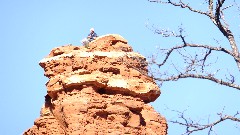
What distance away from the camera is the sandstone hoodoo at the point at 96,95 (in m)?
18.8

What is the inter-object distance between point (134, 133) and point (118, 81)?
293 centimetres

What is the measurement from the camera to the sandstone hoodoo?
1877 centimetres

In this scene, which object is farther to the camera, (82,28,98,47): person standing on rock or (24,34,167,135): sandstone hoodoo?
(82,28,98,47): person standing on rock

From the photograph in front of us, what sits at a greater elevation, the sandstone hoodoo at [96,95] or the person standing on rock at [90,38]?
the person standing on rock at [90,38]

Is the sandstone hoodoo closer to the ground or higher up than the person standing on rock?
closer to the ground

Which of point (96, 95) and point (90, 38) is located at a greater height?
point (90, 38)

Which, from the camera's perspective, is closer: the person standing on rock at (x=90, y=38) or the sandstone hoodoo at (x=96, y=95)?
the sandstone hoodoo at (x=96, y=95)

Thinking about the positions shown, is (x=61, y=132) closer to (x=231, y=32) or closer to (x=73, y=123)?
(x=73, y=123)

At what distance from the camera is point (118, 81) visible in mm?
20391

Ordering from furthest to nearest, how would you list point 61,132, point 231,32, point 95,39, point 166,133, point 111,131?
point 95,39
point 166,133
point 61,132
point 111,131
point 231,32

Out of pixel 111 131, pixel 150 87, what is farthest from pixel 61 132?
pixel 150 87

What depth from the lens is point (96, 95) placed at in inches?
776

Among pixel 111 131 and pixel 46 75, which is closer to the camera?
pixel 111 131

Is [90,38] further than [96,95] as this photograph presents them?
Yes
